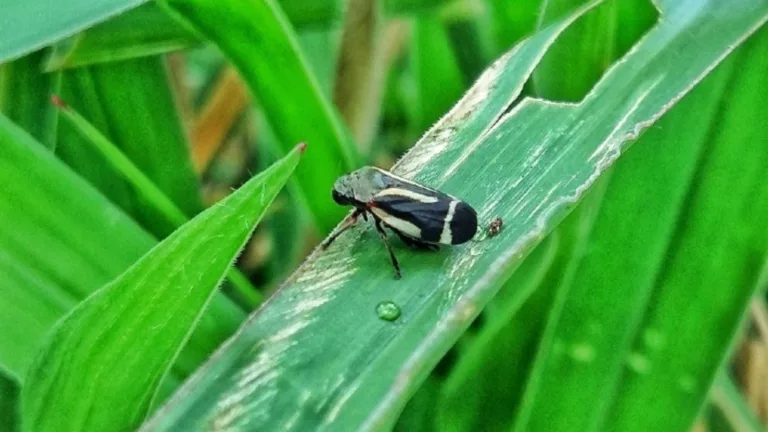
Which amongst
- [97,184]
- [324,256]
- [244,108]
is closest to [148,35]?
[97,184]

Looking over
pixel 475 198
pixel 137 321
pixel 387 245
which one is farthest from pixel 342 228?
pixel 137 321

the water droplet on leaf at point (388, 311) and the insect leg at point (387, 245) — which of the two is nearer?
the water droplet on leaf at point (388, 311)

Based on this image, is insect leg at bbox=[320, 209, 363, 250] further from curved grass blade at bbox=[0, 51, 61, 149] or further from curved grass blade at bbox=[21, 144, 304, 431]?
curved grass blade at bbox=[0, 51, 61, 149]

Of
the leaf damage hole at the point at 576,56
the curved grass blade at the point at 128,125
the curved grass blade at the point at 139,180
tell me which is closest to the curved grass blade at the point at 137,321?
the curved grass blade at the point at 139,180

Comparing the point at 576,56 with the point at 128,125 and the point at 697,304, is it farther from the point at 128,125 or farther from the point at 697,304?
the point at 128,125

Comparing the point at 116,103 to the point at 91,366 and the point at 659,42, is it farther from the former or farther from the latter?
the point at 659,42

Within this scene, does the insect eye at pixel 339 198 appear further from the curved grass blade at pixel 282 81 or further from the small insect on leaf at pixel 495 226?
the small insect on leaf at pixel 495 226

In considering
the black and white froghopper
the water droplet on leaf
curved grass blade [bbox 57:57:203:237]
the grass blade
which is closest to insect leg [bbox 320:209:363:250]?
the black and white froghopper
